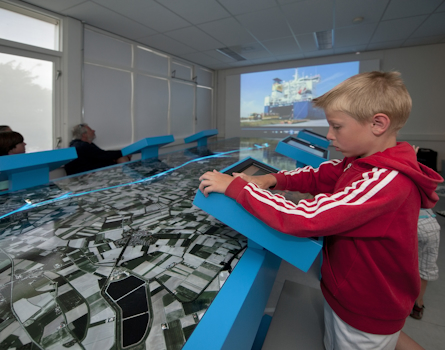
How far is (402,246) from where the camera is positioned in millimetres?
626

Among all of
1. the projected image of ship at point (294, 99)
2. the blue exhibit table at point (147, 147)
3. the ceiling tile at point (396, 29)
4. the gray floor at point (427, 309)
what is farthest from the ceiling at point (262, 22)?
the gray floor at point (427, 309)

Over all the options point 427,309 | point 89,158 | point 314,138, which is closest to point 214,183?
point 427,309

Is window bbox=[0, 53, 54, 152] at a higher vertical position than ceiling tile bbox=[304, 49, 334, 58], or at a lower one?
lower

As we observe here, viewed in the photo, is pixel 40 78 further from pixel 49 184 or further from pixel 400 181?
pixel 400 181

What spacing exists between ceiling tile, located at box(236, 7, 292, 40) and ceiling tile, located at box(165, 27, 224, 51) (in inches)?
34.3

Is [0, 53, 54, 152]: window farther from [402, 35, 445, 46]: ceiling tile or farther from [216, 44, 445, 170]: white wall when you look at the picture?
[402, 35, 445, 46]: ceiling tile

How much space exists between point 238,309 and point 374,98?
588 millimetres

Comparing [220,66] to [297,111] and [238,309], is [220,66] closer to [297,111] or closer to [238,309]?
[297,111]

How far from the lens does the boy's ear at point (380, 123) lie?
640 millimetres

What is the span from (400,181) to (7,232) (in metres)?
1.20

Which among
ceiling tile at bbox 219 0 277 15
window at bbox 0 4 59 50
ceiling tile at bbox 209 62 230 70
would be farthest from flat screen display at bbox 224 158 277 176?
ceiling tile at bbox 209 62 230 70

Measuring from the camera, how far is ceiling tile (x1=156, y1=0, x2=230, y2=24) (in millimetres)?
3492

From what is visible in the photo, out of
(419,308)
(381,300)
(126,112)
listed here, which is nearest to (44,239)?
(381,300)

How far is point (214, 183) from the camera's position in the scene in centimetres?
67
